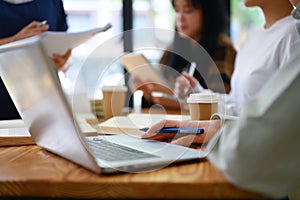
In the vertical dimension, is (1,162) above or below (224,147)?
below

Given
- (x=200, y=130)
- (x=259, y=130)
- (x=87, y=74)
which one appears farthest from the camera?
(x=87, y=74)

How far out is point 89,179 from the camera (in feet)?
2.30

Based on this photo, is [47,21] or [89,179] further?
[47,21]

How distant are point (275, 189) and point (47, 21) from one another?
127 cm

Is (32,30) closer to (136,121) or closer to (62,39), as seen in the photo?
(136,121)

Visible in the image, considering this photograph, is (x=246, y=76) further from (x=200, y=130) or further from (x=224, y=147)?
(x=224, y=147)

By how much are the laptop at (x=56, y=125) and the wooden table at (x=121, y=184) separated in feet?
0.09

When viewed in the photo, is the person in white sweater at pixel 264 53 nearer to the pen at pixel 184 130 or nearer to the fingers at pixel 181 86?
the fingers at pixel 181 86

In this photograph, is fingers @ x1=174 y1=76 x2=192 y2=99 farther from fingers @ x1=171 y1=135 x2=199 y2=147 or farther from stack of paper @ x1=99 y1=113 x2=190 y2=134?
fingers @ x1=171 y1=135 x2=199 y2=147

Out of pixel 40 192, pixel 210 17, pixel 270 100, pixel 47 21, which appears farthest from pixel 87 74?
pixel 210 17

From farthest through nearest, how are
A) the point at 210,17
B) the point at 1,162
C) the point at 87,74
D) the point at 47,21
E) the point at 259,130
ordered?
the point at 210,17 < the point at 47,21 < the point at 87,74 < the point at 1,162 < the point at 259,130

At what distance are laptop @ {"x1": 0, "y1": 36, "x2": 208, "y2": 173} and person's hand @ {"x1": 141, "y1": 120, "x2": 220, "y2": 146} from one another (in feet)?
0.14

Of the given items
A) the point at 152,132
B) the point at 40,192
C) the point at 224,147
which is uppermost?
the point at 224,147

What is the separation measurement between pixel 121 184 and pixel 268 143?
23 centimetres
